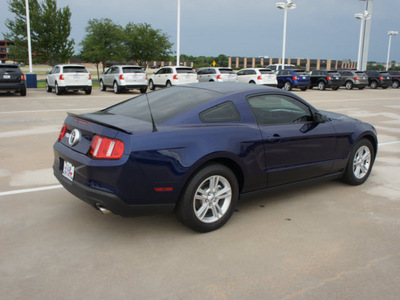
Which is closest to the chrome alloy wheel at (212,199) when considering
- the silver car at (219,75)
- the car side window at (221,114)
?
the car side window at (221,114)

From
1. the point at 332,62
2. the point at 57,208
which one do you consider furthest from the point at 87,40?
the point at 332,62

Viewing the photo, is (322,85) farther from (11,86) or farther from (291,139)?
(291,139)

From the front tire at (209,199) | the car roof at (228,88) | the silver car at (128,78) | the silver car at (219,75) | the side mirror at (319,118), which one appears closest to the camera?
the front tire at (209,199)

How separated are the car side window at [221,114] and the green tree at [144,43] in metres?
35.6

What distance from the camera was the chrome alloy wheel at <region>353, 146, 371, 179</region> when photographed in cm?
557

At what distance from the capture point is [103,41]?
38344 mm

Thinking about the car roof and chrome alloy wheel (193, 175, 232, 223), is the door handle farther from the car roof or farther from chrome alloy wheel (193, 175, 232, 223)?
chrome alloy wheel (193, 175, 232, 223)

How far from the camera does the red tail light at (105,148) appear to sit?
11.4 ft

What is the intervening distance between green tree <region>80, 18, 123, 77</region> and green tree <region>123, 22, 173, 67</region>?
2.63ft

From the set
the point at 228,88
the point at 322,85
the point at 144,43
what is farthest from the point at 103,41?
the point at 228,88

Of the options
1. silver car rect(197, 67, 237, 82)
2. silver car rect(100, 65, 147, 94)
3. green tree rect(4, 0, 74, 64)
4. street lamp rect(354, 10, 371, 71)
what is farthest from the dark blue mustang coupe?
street lamp rect(354, 10, 371, 71)

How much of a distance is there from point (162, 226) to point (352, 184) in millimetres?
3010

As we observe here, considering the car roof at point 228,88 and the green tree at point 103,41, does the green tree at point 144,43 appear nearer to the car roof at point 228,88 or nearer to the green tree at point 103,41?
the green tree at point 103,41

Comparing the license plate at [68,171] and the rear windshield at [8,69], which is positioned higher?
the rear windshield at [8,69]
